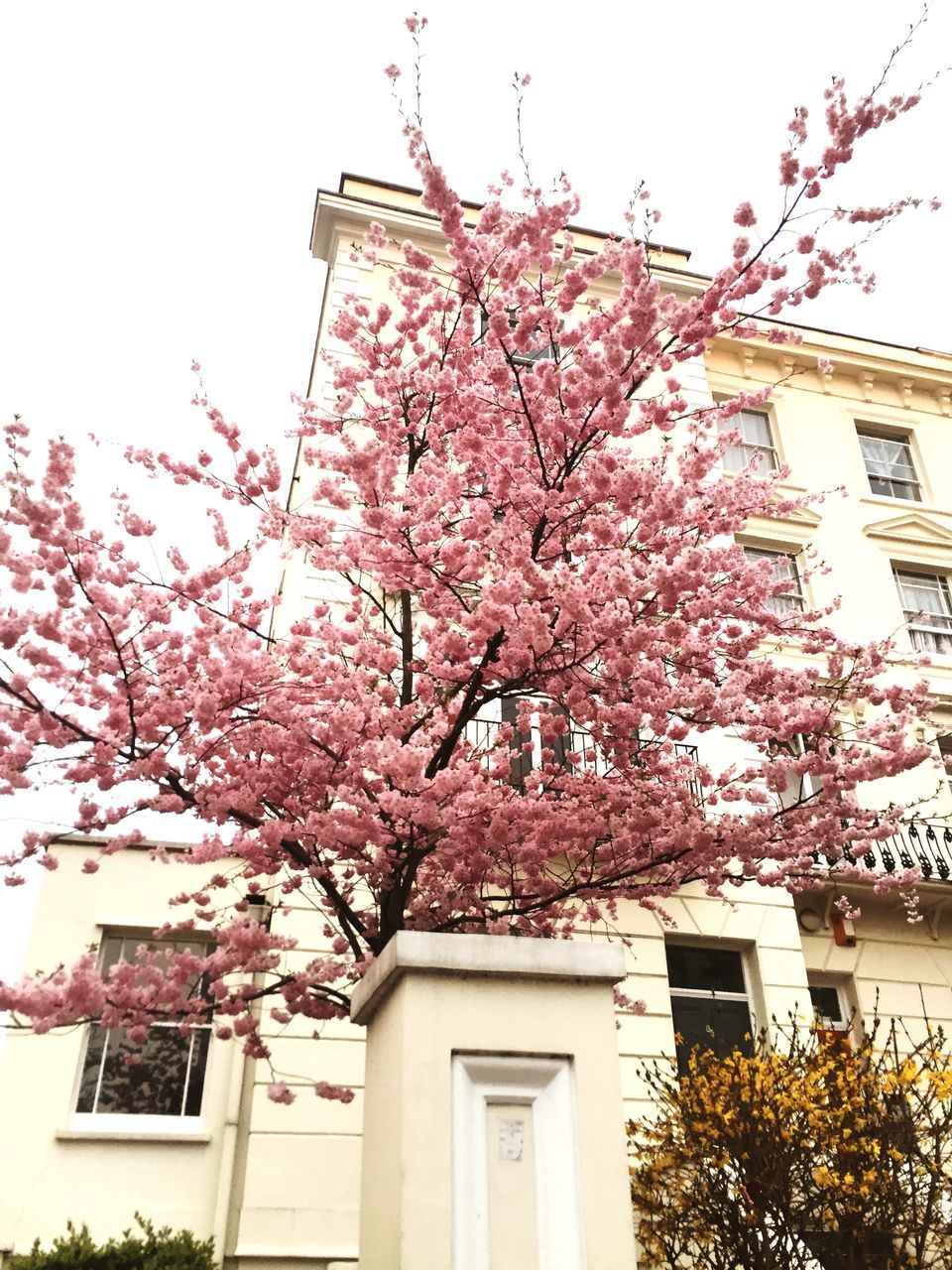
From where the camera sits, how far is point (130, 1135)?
8.95 metres

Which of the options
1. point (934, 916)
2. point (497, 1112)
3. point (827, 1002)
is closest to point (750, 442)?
point (934, 916)

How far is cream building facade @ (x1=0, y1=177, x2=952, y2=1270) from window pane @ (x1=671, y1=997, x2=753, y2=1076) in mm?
24

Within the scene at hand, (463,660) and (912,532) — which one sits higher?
(912,532)

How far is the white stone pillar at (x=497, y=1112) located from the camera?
10.0 feet

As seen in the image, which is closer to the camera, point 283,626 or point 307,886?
point 307,886

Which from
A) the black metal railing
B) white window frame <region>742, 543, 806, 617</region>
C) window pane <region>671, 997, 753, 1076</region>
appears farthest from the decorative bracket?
white window frame <region>742, 543, 806, 617</region>

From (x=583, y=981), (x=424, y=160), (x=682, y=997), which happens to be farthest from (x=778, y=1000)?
(x=424, y=160)

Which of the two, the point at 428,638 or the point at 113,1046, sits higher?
the point at 428,638

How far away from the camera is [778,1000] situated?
10.8 m

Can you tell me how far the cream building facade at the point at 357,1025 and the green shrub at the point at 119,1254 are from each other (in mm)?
300

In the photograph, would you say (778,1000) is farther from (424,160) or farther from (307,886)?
(424,160)

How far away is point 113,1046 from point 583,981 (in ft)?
25.1

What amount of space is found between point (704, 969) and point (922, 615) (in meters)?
7.35

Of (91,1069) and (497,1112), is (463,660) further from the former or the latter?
(91,1069)
